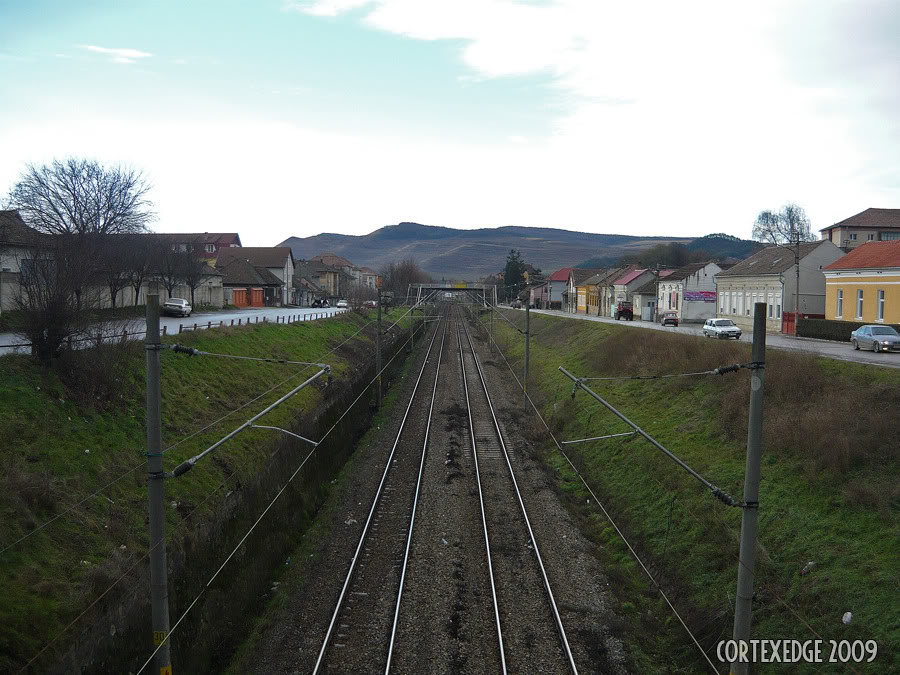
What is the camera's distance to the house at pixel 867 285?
3453cm

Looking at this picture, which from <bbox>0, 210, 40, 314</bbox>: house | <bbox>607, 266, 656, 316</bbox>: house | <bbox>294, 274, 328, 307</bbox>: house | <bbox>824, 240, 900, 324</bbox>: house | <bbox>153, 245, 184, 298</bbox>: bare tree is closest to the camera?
<bbox>0, 210, 40, 314</bbox>: house

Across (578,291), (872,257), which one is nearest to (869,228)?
(578,291)

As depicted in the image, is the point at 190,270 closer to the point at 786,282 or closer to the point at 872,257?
the point at 786,282

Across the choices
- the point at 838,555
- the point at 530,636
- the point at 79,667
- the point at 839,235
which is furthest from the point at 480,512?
the point at 839,235

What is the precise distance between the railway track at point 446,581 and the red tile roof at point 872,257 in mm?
25588

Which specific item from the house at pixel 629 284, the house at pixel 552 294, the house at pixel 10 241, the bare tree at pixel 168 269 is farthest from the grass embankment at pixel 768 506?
the house at pixel 552 294

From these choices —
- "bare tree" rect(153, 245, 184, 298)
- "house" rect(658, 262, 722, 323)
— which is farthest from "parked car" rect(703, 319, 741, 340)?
"bare tree" rect(153, 245, 184, 298)

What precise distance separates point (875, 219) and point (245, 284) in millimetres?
81250

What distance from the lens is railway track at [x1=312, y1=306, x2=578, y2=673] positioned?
11.3 m

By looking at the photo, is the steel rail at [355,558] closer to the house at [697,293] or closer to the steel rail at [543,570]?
the steel rail at [543,570]

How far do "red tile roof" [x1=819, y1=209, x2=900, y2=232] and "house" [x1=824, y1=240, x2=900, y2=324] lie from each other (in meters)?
53.9

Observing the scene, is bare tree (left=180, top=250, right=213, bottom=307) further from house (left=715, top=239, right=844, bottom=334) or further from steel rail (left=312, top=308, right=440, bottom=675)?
house (left=715, top=239, right=844, bottom=334)

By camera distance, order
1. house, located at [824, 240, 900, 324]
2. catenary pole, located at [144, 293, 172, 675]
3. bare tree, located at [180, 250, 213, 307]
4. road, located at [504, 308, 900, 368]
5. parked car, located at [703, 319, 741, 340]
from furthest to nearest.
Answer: bare tree, located at [180, 250, 213, 307]
parked car, located at [703, 319, 741, 340]
house, located at [824, 240, 900, 324]
road, located at [504, 308, 900, 368]
catenary pole, located at [144, 293, 172, 675]

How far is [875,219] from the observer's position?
85.9 metres
